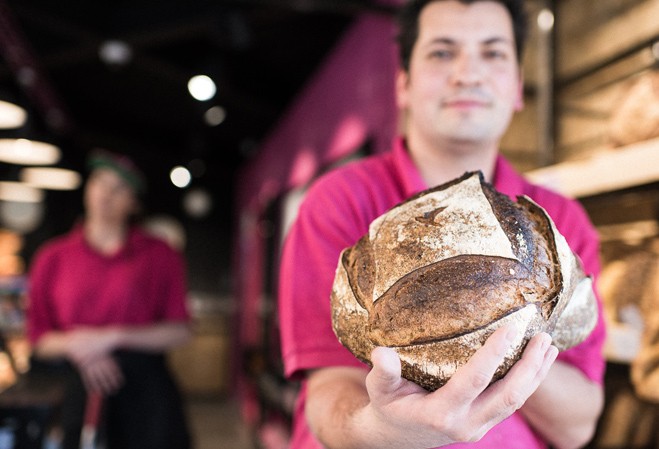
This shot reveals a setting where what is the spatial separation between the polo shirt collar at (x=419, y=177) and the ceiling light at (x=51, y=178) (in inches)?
353

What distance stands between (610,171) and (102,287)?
1.81 metres

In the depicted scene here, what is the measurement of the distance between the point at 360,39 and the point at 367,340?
140 inches

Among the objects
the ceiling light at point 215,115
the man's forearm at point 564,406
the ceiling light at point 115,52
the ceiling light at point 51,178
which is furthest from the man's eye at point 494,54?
the ceiling light at point 51,178

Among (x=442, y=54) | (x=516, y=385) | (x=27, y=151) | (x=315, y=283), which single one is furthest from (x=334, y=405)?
(x=27, y=151)

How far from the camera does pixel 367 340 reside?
2.00 feet

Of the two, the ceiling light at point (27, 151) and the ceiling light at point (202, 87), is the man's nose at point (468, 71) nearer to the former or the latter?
the ceiling light at point (202, 87)

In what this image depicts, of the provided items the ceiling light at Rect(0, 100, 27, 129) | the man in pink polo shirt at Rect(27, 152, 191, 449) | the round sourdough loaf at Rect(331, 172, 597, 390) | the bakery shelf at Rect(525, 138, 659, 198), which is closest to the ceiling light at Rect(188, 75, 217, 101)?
the ceiling light at Rect(0, 100, 27, 129)

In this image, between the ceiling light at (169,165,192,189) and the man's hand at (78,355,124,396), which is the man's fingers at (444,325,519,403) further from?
the ceiling light at (169,165,192,189)

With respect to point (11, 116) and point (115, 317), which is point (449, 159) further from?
point (11, 116)

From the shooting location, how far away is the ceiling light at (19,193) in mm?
9039

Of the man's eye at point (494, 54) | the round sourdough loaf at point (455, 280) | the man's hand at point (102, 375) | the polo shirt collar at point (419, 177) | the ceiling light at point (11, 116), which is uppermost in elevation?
the ceiling light at point (11, 116)

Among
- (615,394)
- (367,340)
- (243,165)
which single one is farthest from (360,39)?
(243,165)

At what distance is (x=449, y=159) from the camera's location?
2.96 feet

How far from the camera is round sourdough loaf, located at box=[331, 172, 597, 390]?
0.55 metres
